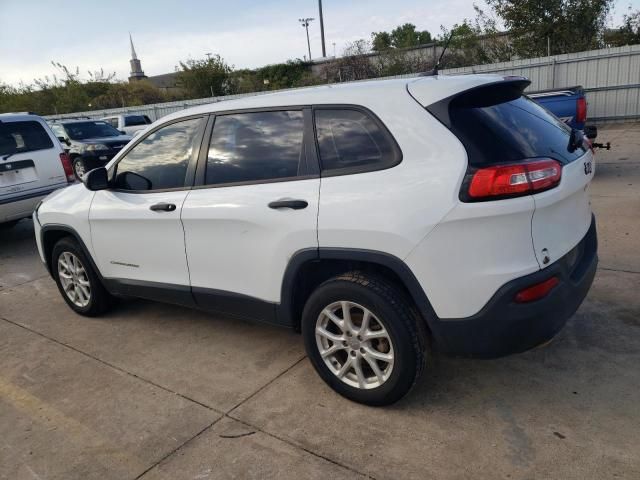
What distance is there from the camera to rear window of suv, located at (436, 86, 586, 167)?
2.46 m

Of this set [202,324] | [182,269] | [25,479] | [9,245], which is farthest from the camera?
[9,245]

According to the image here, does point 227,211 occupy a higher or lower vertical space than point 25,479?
higher

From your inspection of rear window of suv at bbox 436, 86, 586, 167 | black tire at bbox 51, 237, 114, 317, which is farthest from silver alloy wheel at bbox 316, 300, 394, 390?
black tire at bbox 51, 237, 114, 317

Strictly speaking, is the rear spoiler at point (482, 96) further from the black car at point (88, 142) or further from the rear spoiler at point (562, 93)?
the black car at point (88, 142)

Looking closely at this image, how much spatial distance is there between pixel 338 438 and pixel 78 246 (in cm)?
291

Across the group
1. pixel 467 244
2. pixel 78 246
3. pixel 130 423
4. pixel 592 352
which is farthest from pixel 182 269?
pixel 592 352

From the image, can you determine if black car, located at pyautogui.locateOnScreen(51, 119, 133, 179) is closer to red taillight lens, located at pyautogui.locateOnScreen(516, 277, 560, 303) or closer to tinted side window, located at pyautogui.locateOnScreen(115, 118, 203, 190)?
tinted side window, located at pyautogui.locateOnScreen(115, 118, 203, 190)

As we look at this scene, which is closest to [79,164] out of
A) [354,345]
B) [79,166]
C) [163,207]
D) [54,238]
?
[79,166]

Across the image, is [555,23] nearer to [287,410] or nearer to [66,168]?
[66,168]

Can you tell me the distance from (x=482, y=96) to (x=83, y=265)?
346 cm

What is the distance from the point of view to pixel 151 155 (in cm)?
377

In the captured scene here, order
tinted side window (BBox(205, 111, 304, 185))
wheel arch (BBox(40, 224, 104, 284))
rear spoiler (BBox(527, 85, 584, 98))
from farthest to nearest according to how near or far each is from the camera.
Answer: rear spoiler (BBox(527, 85, 584, 98))
wheel arch (BBox(40, 224, 104, 284))
tinted side window (BBox(205, 111, 304, 185))

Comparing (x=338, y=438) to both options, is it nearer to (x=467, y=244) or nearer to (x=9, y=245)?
(x=467, y=244)

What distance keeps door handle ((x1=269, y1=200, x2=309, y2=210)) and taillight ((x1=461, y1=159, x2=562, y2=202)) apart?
2.93 ft
